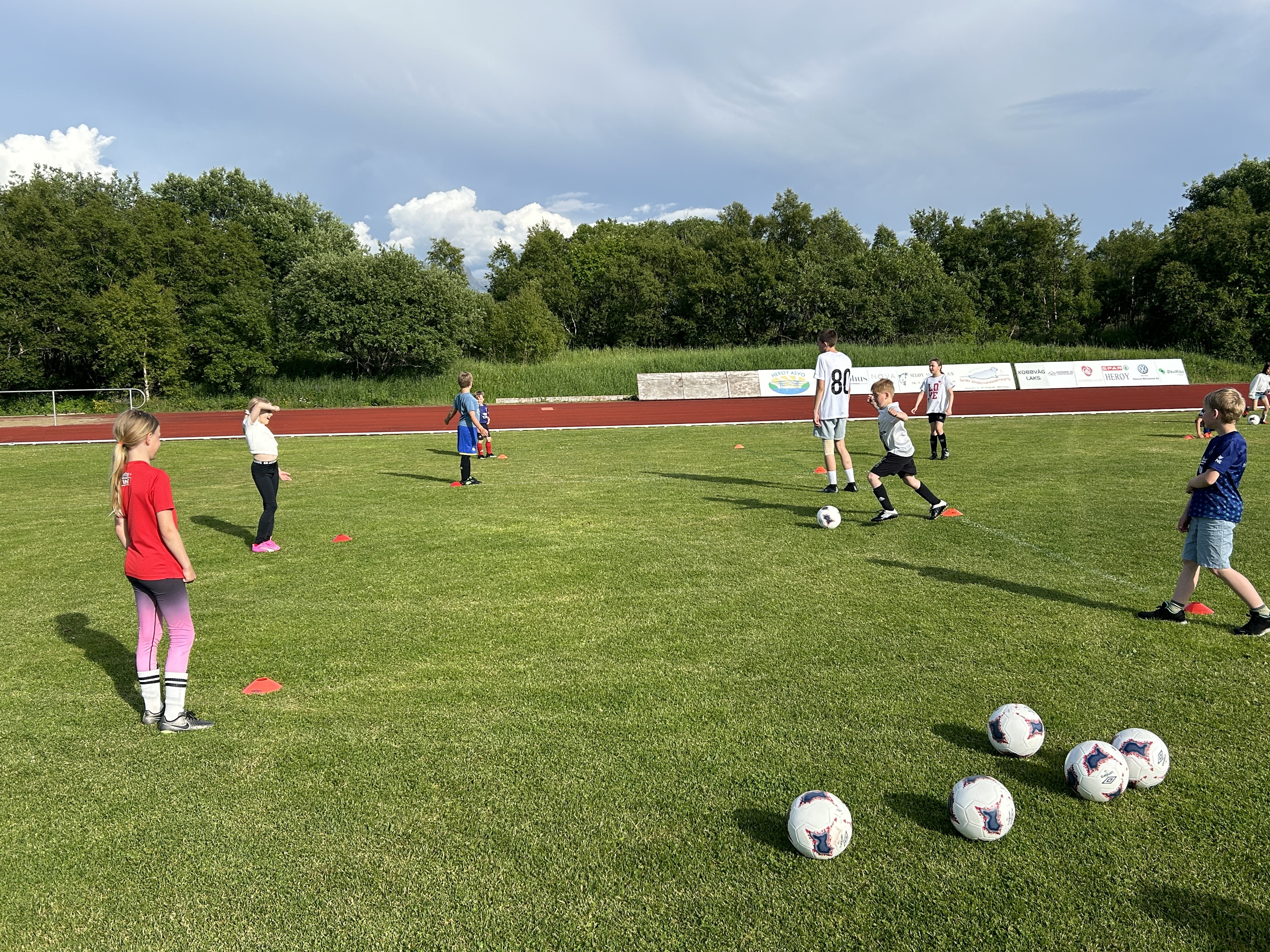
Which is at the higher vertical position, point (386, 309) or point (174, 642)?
point (386, 309)

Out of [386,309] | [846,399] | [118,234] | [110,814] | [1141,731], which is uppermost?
[118,234]

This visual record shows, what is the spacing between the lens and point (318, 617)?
679 cm

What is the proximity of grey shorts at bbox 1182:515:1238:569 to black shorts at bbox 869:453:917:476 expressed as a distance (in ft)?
12.7

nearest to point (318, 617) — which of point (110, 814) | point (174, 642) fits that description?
point (174, 642)

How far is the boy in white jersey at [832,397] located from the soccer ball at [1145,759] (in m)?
7.25

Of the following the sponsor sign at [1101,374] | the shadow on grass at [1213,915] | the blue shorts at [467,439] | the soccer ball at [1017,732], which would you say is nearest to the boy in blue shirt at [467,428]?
the blue shorts at [467,439]

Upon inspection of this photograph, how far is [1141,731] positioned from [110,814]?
535 centimetres

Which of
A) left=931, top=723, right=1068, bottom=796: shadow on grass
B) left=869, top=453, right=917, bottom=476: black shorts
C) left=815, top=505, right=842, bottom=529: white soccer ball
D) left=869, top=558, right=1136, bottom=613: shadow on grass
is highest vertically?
left=869, top=453, right=917, bottom=476: black shorts

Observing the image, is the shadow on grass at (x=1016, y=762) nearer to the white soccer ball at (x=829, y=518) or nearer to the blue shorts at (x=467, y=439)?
the white soccer ball at (x=829, y=518)

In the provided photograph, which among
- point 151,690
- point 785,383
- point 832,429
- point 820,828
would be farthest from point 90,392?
point 820,828

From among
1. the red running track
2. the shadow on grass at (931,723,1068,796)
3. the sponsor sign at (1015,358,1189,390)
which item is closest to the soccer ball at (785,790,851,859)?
the shadow on grass at (931,723,1068,796)

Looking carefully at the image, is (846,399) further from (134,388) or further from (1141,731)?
(134,388)

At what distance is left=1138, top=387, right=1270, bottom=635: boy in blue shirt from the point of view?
5621 millimetres

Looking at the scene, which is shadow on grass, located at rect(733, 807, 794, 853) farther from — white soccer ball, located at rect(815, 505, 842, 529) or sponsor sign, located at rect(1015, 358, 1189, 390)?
sponsor sign, located at rect(1015, 358, 1189, 390)
